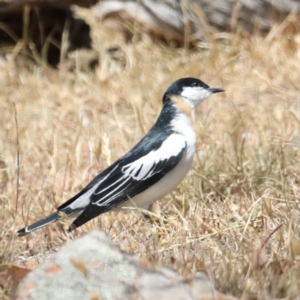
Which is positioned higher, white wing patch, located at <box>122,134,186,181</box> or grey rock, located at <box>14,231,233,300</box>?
grey rock, located at <box>14,231,233,300</box>

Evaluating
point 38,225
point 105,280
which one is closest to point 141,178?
point 38,225

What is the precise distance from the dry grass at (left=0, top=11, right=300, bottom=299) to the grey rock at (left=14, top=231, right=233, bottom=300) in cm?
22

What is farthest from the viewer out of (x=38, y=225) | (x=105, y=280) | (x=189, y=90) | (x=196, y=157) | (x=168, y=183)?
(x=196, y=157)

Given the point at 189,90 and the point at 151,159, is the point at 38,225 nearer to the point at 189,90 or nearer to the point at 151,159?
the point at 151,159

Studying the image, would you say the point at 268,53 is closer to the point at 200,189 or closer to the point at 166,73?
the point at 166,73

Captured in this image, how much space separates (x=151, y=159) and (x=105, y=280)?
1559 millimetres

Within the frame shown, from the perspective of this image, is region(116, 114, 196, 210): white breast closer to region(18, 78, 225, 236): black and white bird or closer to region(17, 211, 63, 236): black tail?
region(18, 78, 225, 236): black and white bird

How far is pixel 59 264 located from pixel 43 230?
5.34 ft

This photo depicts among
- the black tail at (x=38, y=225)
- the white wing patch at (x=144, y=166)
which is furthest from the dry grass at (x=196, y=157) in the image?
the white wing patch at (x=144, y=166)

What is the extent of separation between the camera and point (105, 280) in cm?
261

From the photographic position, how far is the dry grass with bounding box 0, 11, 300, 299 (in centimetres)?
331

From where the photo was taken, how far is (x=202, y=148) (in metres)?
5.00

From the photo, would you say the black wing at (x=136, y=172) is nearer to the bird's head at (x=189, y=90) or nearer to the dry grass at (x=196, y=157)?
the dry grass at (x=196, y=157)

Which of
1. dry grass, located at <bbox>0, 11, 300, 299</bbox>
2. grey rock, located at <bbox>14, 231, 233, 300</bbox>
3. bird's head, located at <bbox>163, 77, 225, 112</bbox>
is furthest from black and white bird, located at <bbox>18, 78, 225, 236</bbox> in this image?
grey rock, located at <bbox>14, 231, 233, 300</bbox>
